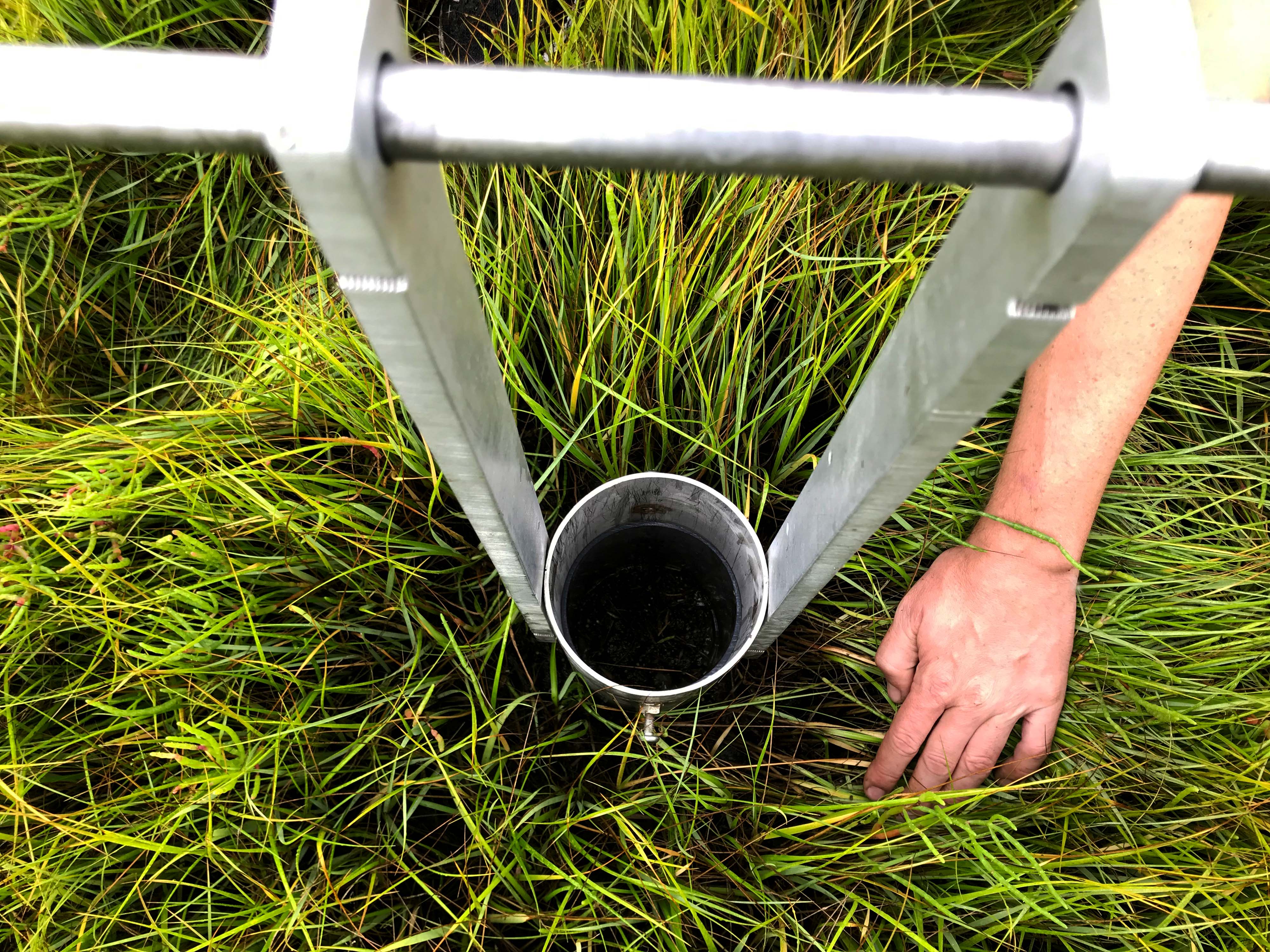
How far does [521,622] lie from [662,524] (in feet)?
0.78

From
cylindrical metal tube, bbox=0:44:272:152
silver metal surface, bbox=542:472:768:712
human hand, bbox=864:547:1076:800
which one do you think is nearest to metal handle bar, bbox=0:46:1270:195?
cylindrical metal tube, bbox=0:44:272:152

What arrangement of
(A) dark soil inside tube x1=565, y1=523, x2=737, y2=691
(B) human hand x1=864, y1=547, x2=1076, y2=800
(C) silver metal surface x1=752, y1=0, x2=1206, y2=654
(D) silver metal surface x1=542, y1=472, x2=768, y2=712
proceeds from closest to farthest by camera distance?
(C) silver metal surface x1=752, y1=0, x2=1206, y2=654 → (D) silver metal surface x1=542, y1=472, x2=768, y2=712 → (B) human hand x1=864, y1=547, x2=1076, y2=800 → (A) dark soil inside tube x1=565, y1=523, x2=737, y2=691

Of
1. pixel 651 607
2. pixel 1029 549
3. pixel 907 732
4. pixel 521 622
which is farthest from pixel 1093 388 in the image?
pixel 521 622

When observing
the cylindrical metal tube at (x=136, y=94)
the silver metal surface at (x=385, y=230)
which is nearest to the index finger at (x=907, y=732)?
the silver metal surface at (x=385, y=230)

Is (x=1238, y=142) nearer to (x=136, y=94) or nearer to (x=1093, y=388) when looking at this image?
(x=136, y=94)

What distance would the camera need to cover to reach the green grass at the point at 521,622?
84cm

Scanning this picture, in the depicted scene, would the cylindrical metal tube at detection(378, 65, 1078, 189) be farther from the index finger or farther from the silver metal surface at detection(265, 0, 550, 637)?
the index finger

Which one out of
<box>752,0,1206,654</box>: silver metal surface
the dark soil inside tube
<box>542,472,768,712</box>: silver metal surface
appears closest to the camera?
<box>752,0,1206,654</box>: silver metal surface

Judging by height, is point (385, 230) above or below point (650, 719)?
above

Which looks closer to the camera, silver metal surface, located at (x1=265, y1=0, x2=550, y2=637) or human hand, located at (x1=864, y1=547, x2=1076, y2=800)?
silver metal surface, located at (x1=265, y1=0, x2=550, y2=637)

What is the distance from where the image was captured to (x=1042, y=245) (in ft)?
1.04

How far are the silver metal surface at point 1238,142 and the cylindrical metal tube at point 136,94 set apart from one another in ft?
1.23

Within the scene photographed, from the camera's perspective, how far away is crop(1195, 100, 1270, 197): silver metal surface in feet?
0.96

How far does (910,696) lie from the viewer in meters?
0.94
